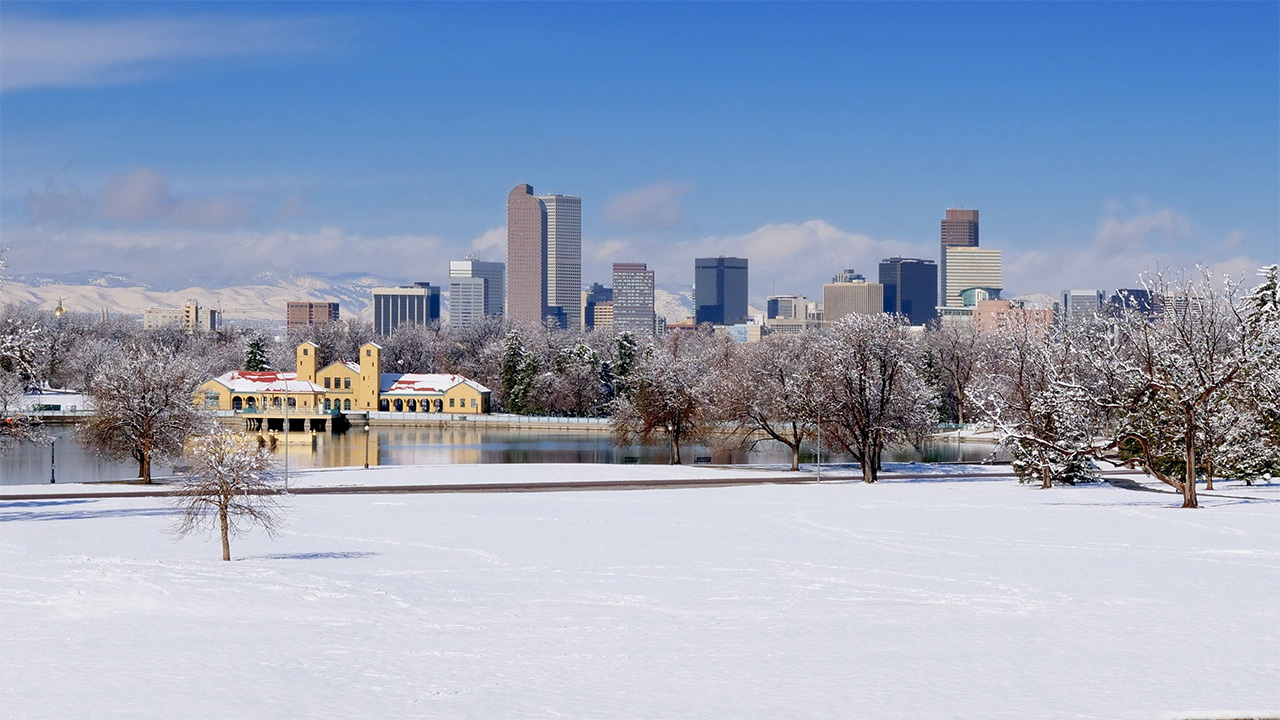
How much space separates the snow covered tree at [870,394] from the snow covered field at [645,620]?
23473 mm

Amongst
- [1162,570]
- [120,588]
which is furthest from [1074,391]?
[120,588]

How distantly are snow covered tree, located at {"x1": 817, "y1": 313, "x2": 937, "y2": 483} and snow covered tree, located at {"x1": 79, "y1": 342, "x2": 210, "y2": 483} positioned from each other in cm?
3201

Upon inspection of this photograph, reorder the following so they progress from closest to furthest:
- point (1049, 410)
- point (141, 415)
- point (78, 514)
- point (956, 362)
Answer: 1. point (78, 514)
2. point (1049, 410)
3. point (141, 415)
4. point (956, 362)

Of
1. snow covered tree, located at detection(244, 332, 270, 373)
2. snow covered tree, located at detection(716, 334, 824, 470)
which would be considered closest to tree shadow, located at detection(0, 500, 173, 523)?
snow covered tree, located at detection(716, 334, 824, 470)

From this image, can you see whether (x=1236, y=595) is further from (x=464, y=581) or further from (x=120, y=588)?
(x=120, y=588)

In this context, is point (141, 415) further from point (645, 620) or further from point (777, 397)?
point (645, 620)

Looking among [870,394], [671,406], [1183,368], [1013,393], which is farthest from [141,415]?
[1013,393]

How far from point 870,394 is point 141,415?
117ft

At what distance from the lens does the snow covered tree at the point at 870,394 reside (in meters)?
63.0

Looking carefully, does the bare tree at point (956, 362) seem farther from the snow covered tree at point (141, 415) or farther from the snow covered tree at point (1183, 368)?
the snow covered tree at point (141, 415)

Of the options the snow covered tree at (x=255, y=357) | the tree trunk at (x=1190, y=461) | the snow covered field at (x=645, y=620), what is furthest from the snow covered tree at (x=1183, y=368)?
the snow covered tree at (x=255, y=357)

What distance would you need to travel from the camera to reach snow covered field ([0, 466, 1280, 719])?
18.2 meters

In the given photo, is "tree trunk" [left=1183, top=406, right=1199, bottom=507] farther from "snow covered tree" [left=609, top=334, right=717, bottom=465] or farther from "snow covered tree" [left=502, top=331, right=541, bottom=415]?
"snow covered tree" [left=502, top=331, right=541, bottom=415]

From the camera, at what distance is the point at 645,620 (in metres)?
23.5
